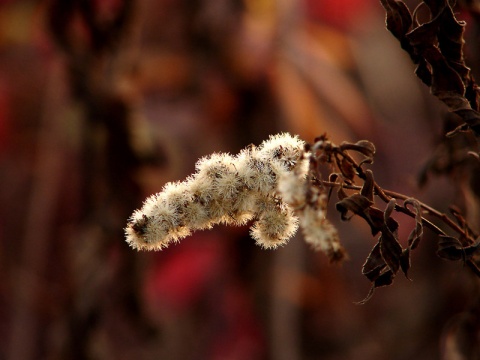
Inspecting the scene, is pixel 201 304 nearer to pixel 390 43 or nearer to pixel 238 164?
pixel 390 43

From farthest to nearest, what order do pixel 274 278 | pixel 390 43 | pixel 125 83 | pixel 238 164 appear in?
pixel 390 43 → pixel 274 278 → pixel 125 83 → pixel 238 164

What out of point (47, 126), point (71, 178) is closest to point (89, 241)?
point (47, 126)

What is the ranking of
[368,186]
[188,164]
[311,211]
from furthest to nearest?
1. [188,164]
2. [368,186]
3. [311,211]

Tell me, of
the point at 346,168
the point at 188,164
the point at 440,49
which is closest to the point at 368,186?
the point at 346,168

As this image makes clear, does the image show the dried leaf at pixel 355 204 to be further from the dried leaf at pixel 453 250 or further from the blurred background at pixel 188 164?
the blurred background at pixel 188 164

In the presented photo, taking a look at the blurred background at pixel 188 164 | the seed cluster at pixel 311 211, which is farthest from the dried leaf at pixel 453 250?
the blurred background at pixel 188 164

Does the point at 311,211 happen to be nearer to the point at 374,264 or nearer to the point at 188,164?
the point at 374,264
